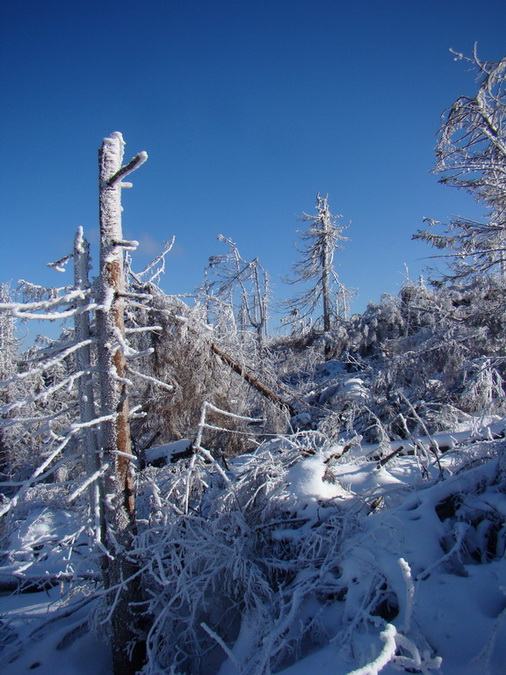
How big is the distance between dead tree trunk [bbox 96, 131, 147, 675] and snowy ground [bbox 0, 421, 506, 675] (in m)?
0.49

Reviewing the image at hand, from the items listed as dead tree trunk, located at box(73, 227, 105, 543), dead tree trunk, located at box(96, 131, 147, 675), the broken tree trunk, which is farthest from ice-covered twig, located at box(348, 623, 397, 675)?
the broken tree trunk

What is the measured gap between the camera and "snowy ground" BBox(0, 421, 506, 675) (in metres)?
2.48

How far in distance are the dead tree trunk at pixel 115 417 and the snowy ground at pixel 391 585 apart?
19.4 inches

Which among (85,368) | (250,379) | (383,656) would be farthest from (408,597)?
(250,379)

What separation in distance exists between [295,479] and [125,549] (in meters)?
1.92

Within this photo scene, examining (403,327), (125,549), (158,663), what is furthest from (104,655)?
(403,327)

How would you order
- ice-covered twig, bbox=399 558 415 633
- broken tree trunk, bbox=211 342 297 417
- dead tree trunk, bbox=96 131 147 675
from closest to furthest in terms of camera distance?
1. ice-covered twig, bbox=399 558 415 633
2. dead tree trunk, bbox=96 131 147 675
3. broken tree trunk, bbox=211 342 297 417

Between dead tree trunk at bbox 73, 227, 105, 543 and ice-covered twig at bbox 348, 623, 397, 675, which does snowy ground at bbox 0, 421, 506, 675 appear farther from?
dead tree trunk at bbox 73, 227, 105, 543

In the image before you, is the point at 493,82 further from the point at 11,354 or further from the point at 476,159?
the point at 11,354

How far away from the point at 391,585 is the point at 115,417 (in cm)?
283

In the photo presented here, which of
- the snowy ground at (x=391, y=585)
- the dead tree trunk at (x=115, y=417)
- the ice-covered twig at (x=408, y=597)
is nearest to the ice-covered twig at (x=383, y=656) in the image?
the snowy ground at (x=391, y=585)

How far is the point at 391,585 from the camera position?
2.97 metres

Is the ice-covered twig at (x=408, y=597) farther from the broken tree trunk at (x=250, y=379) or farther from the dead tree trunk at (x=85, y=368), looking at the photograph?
the broken tree trunk at (x=250, y=379)

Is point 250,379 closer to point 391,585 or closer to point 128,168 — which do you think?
point 128,168
